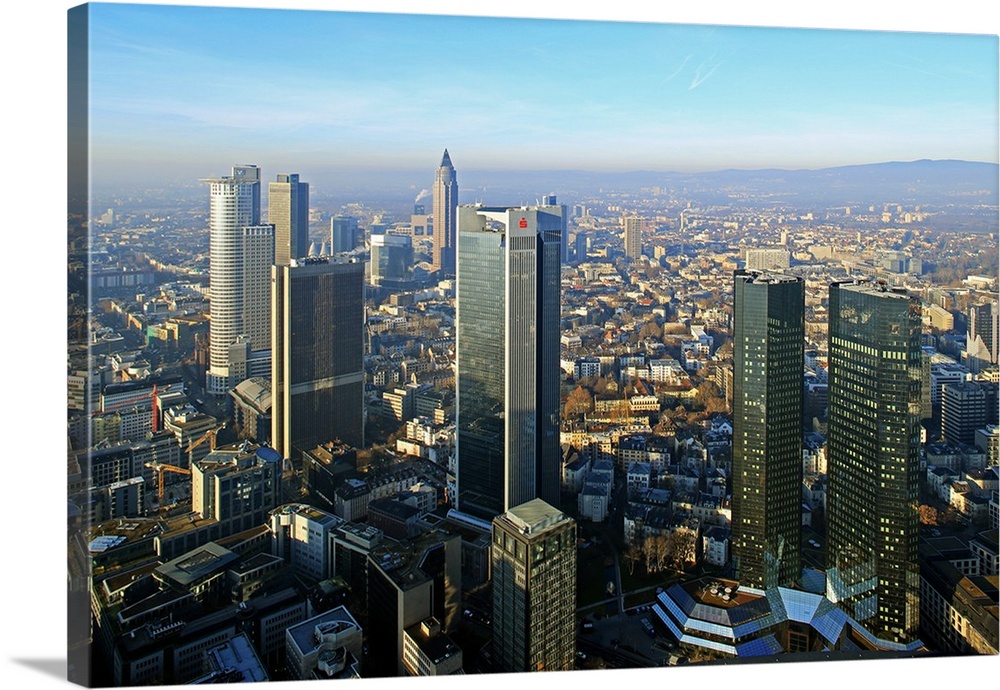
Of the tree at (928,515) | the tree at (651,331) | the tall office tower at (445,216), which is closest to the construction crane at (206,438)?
the tall office tower at (445,216)

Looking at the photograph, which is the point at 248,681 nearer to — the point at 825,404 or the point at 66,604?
the point at 66,604

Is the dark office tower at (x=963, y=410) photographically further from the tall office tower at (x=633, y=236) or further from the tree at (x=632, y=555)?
the tall office tower at (x=633, y=236)

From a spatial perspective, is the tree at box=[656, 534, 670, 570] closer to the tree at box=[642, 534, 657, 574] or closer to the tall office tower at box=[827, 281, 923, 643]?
the tree at box=[642, 534, 657, 574]

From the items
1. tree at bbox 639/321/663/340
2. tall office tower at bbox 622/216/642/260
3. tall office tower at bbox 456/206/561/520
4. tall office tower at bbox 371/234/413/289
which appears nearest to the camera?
tall office tower at bbox 622/216/642/260

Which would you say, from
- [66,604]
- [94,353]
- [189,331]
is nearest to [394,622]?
[66,604]

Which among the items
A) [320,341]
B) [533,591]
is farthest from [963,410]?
[320,341]

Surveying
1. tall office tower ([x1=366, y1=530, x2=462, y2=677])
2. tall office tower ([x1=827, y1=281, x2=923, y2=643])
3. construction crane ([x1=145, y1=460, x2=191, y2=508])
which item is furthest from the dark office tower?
construction crane ([x1=145, y1=460, x2=191, y2=508])
